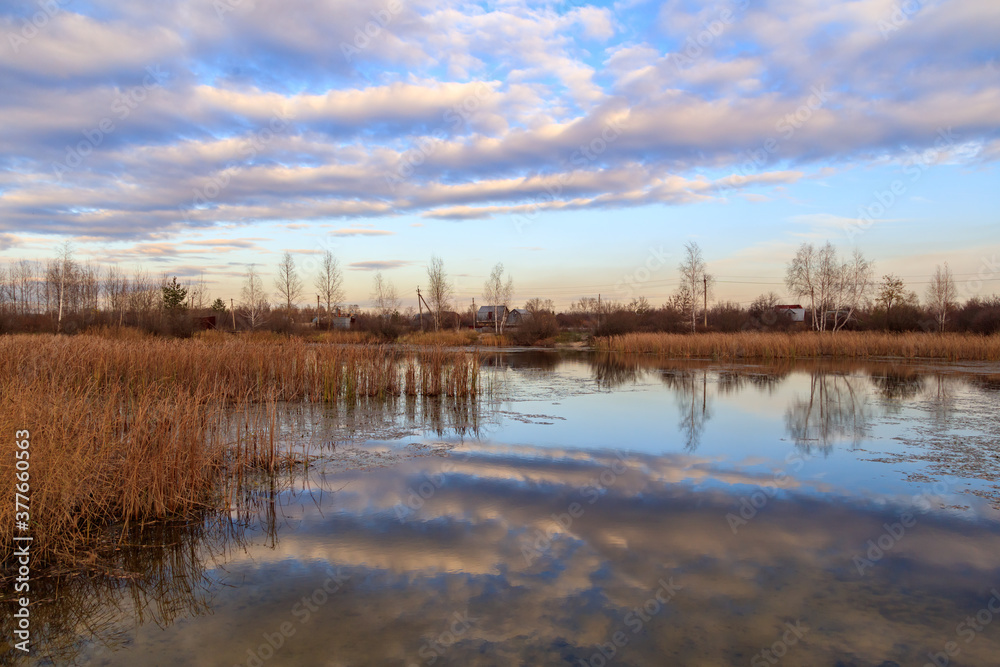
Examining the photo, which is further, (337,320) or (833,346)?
(337,320)

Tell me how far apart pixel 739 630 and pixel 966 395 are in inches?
515

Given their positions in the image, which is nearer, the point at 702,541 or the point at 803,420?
the point at 702,541

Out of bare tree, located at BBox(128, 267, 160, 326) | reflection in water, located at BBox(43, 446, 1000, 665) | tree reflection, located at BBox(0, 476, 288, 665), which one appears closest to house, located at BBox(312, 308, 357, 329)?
bare tree, located at BBox(128, 267, 160, 326)

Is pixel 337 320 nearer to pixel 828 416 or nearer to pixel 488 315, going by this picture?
pixel 488 315

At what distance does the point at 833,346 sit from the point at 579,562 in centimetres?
2638

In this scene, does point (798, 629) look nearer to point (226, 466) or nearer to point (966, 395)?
point (226, 466)

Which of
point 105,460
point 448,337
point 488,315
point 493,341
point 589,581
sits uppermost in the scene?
point 488,315

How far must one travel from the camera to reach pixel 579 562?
13.9 ft

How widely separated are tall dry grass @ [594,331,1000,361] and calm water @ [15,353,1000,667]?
→ 1884cm

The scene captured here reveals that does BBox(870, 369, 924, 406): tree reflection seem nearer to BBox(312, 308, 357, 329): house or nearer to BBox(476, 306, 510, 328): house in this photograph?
BBox(312, 308, 357, 329): house

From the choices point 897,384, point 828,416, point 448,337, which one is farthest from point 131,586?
point 448,337

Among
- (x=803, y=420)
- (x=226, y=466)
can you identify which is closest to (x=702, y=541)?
(x=226, y=466)

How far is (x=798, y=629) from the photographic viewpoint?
3.32 m

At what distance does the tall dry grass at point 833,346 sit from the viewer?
2333 centimetres
